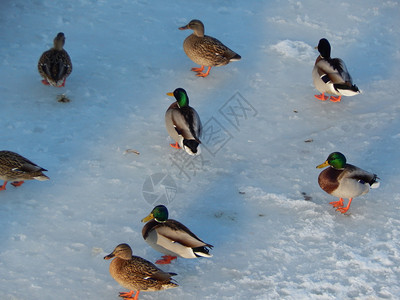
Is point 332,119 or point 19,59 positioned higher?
point 332,119

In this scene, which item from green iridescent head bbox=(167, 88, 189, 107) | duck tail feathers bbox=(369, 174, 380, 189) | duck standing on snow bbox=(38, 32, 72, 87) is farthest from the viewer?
duck standing on snow bbox=(38, 32, 72, 87)

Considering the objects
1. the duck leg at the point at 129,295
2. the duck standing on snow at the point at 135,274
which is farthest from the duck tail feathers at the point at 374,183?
the duck leg at the point at 129,295

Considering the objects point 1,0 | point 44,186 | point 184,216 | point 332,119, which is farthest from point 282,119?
point 1,0

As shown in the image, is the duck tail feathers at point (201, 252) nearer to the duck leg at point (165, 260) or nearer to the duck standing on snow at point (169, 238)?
the duck standing on snow at point (169, 238)

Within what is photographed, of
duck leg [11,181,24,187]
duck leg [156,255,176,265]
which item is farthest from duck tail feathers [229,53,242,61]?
duck leg [156,255,176,265]

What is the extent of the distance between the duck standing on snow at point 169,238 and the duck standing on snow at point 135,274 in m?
0.31

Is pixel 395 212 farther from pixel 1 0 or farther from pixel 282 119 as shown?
pixel 1 0

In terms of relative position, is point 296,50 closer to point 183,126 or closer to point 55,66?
point 183,126

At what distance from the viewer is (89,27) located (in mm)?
9156

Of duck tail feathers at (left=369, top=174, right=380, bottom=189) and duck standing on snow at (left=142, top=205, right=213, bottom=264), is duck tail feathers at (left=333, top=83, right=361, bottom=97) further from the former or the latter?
duck standing on snow at (left=142, top=205, right=213, bottom=264)

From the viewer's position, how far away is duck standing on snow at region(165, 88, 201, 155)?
6.68 m

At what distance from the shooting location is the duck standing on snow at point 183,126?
21.9 ft

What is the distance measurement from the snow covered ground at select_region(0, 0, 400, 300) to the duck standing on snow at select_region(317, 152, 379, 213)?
24cm

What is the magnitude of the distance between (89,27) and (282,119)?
10.7ft
